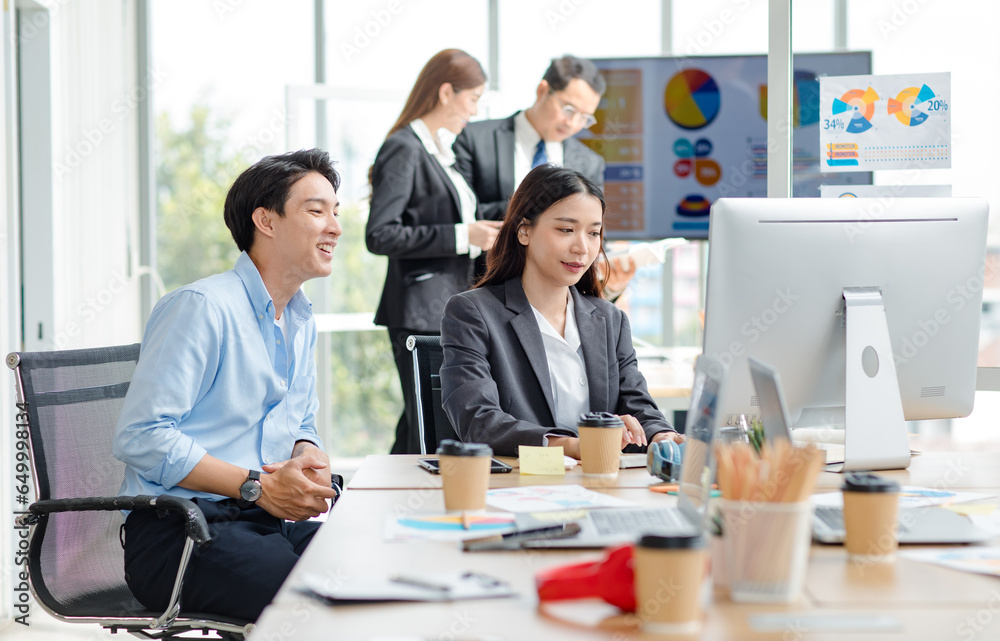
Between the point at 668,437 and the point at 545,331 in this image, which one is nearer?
the point at 668,437

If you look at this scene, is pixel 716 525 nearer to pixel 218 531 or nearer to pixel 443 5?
pixel 218 531

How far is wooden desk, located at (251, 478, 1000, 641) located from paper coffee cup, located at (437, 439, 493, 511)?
0.16 m

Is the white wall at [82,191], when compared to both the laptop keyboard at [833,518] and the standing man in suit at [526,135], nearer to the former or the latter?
the standing man in suit at [526,135]

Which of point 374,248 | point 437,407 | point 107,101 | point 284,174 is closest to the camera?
point 284,174

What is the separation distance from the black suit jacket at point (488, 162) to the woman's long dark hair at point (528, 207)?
931 millimetres

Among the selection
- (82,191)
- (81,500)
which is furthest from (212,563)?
(82,191)

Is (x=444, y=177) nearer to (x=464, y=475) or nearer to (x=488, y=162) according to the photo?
(x=488, y=162)

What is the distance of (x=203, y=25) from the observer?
470cm

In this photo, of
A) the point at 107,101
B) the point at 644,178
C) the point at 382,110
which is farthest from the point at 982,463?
the point at 107,101

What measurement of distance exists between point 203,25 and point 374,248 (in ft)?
7.77

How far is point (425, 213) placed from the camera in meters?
3.13

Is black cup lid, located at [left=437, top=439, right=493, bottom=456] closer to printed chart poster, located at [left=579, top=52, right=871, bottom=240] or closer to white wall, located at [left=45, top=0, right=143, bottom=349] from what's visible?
white wall, located at [left=45, top=0, right=143, bottom=349]

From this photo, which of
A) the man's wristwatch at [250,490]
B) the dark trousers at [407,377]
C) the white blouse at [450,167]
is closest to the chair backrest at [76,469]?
the man's wristwatch at [250,490]

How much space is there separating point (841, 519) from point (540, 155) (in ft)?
7.50
